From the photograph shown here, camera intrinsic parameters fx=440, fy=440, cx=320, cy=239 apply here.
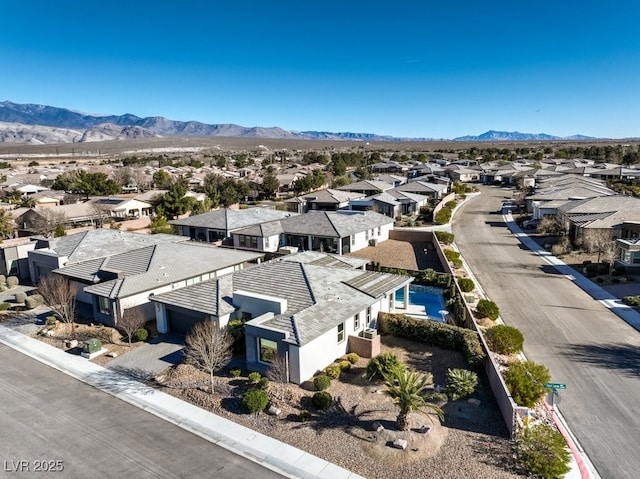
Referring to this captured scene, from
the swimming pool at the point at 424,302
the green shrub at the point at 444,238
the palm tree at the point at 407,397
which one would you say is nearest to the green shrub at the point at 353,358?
the palm tree at the point at 407,397

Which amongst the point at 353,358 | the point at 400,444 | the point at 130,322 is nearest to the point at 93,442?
the point at 130,322

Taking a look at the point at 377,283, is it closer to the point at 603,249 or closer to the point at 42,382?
the point at 42,382

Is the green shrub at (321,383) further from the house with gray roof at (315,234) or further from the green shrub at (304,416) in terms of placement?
the house with gray roof at (315,234)

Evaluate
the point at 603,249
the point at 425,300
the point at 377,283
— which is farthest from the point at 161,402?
the point at 603,249

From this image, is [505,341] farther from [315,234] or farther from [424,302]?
[315,234]

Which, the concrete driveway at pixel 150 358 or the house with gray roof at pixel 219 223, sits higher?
the house with gray roof at pixel 219 223

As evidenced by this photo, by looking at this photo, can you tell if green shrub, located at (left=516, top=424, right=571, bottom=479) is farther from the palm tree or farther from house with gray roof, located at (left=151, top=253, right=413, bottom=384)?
house with gray roof, located at (left=151, top=253, right=413, bottom=384)

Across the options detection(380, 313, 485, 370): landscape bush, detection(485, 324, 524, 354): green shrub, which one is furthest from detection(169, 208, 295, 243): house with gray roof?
detection(485, 324, 524, 354): green shrub
